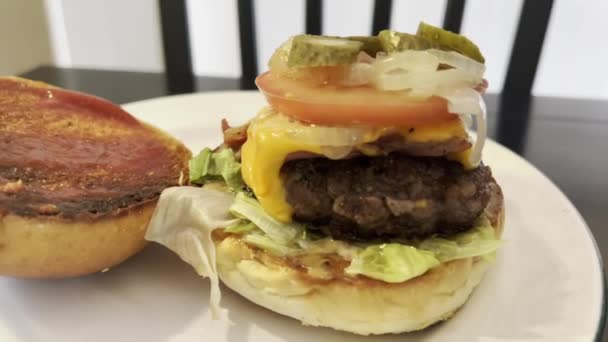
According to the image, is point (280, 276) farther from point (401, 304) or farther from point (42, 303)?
point (42, 303)

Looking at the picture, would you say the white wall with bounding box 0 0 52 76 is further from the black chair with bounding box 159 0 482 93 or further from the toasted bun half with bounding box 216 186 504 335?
the toasted bun half with bounding box 216 186 504 335

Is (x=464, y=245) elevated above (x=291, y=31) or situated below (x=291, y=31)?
above

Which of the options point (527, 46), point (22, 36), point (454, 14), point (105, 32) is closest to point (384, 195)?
point (454, 14)

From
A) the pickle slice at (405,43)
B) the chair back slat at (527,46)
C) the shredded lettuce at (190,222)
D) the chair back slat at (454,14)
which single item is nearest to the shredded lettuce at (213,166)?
the shredded lettuce at (190,222)

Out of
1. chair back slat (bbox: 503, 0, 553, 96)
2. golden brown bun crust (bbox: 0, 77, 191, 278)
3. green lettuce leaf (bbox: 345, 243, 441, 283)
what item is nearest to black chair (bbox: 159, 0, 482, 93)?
chair back slat (bbox: 503, 0, 553, 96)

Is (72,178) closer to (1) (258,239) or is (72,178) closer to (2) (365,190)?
(1) (258,239)

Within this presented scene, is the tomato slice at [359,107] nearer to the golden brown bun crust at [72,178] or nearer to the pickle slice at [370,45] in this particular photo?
the pickle slice at [370,45]

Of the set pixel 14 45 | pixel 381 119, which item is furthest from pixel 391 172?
pixel 14 45
